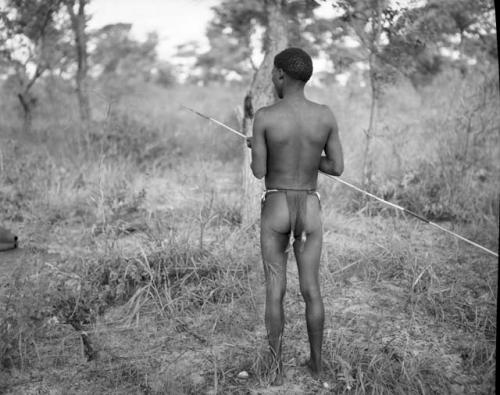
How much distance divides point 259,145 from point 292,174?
24cm

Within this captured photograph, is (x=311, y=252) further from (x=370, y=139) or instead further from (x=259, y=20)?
(x=259, y=20)

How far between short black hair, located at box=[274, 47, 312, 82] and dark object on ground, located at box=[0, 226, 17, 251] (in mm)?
3121

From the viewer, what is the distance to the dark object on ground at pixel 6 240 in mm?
4383

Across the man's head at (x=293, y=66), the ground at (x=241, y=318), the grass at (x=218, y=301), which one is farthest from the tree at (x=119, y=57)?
the man's head at (x=293, y=66)

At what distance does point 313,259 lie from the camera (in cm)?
264

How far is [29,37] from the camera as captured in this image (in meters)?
8.05

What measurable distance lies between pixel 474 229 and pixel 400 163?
170 cm

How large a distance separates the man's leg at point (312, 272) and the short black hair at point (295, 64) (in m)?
0.64

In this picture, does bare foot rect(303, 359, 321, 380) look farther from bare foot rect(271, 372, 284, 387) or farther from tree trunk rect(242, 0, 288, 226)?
tree trunk rect(242, 0, 288, 226)

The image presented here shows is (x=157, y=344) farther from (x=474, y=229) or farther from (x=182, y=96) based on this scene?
(x=182, y=96)

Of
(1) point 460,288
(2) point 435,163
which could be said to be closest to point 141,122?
(2) point 435,163

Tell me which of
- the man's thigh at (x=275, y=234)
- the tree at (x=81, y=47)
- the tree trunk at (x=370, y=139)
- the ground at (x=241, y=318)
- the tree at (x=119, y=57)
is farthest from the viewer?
the tree at (x=119, y=57)

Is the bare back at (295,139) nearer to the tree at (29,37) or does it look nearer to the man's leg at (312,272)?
the man's leg at (312,272)

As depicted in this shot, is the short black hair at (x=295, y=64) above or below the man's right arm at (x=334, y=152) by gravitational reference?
above
